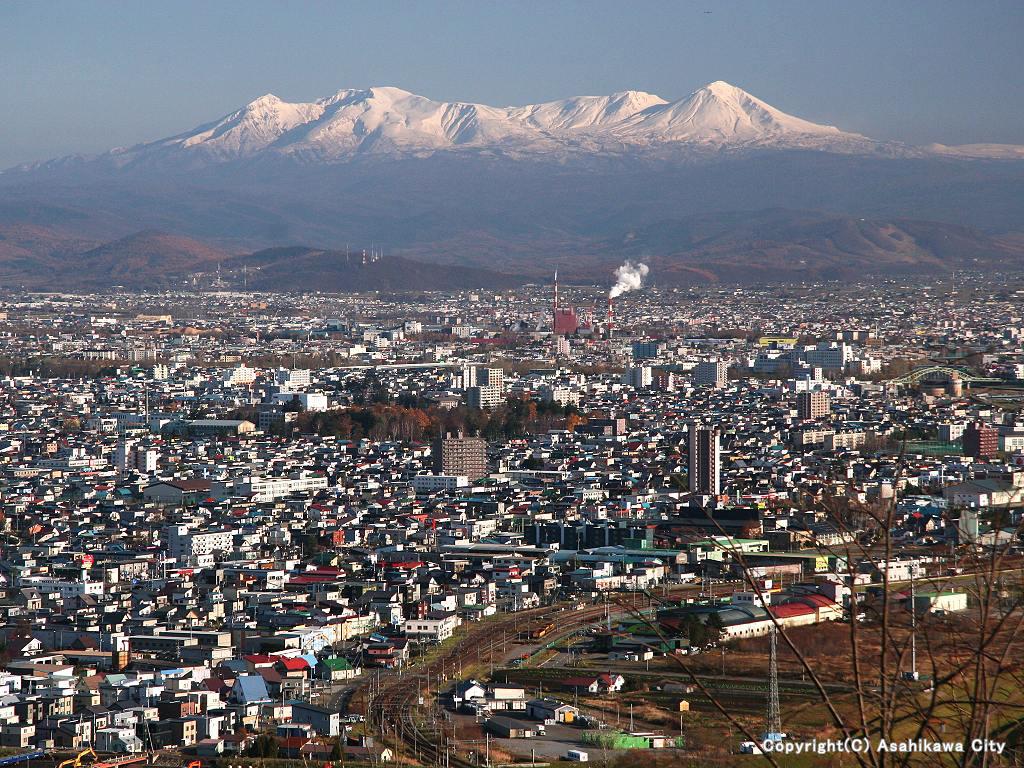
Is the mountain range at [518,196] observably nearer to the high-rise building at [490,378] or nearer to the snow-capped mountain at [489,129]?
the snow-capped mountain at [489,129]

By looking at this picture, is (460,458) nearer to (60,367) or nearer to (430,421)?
(430,421)

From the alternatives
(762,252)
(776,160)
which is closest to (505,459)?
(762,252)

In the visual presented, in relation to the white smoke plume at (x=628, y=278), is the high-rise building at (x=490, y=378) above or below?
below

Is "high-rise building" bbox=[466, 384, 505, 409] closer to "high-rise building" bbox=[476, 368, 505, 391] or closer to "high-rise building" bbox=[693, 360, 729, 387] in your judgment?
"high-rise building" bbox=[476, 368, 505, 391]

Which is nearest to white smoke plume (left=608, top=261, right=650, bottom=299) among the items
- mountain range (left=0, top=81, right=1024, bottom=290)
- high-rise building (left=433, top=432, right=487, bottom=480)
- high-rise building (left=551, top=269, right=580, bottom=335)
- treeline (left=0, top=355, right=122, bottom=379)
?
mountain range (left=0, top=81, right=1024, bottom=290)

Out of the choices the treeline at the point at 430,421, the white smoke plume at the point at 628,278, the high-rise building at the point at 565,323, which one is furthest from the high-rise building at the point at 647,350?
the white smoke plume at the point at 628,278
